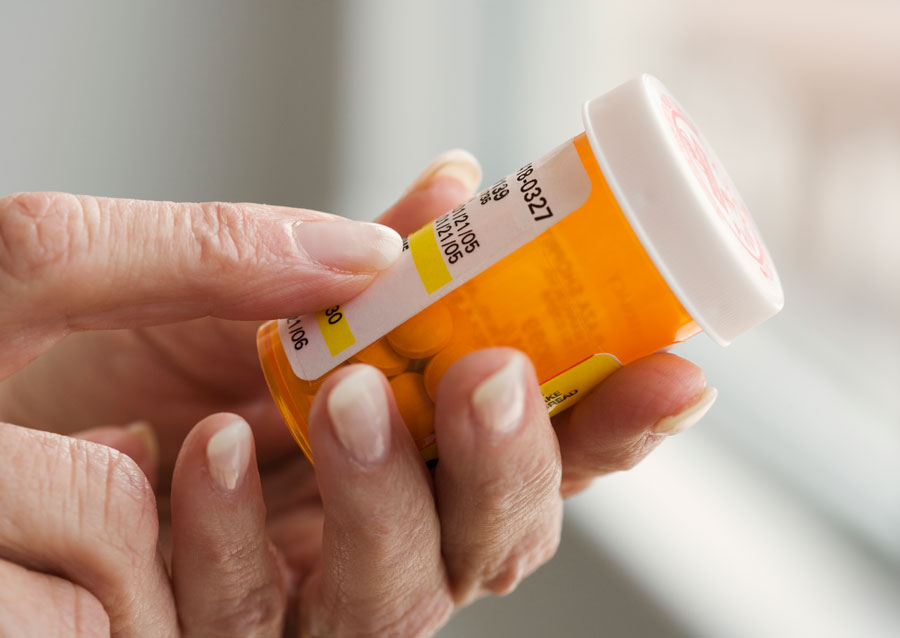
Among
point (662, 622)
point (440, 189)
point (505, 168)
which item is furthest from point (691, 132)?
point (505, 168)

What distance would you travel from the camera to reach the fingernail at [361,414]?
50 centimetres

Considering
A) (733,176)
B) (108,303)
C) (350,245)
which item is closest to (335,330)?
(350,245)

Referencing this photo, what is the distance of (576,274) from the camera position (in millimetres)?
497

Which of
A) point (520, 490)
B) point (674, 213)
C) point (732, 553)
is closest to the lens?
point (674, 213)

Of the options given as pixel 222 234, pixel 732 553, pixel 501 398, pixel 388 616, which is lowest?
pixel 732 553

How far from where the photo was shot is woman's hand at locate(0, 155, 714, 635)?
1.71 ft

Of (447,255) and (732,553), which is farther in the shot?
(732,553)

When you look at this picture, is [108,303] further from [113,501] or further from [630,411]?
[630,411]

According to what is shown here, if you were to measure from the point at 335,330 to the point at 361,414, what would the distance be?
81 mm

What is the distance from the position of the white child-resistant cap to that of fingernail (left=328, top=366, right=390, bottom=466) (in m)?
0.20

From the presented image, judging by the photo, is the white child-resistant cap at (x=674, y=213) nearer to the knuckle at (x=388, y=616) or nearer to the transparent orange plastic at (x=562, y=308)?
the transparent orange plastic at (x=562, y=308)

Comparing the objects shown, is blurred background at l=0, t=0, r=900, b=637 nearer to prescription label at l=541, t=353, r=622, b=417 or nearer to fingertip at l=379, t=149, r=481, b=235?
fingertip at l=379, t=149, r=481, b=235

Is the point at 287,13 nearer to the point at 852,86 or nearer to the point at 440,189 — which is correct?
the point at 440,189

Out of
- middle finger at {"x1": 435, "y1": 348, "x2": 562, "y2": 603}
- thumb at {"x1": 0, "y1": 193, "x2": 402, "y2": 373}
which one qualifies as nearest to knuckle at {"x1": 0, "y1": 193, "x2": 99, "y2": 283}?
thumb at {"x1": 0, "y1": 193, "x2": 402, "y2": 373}
